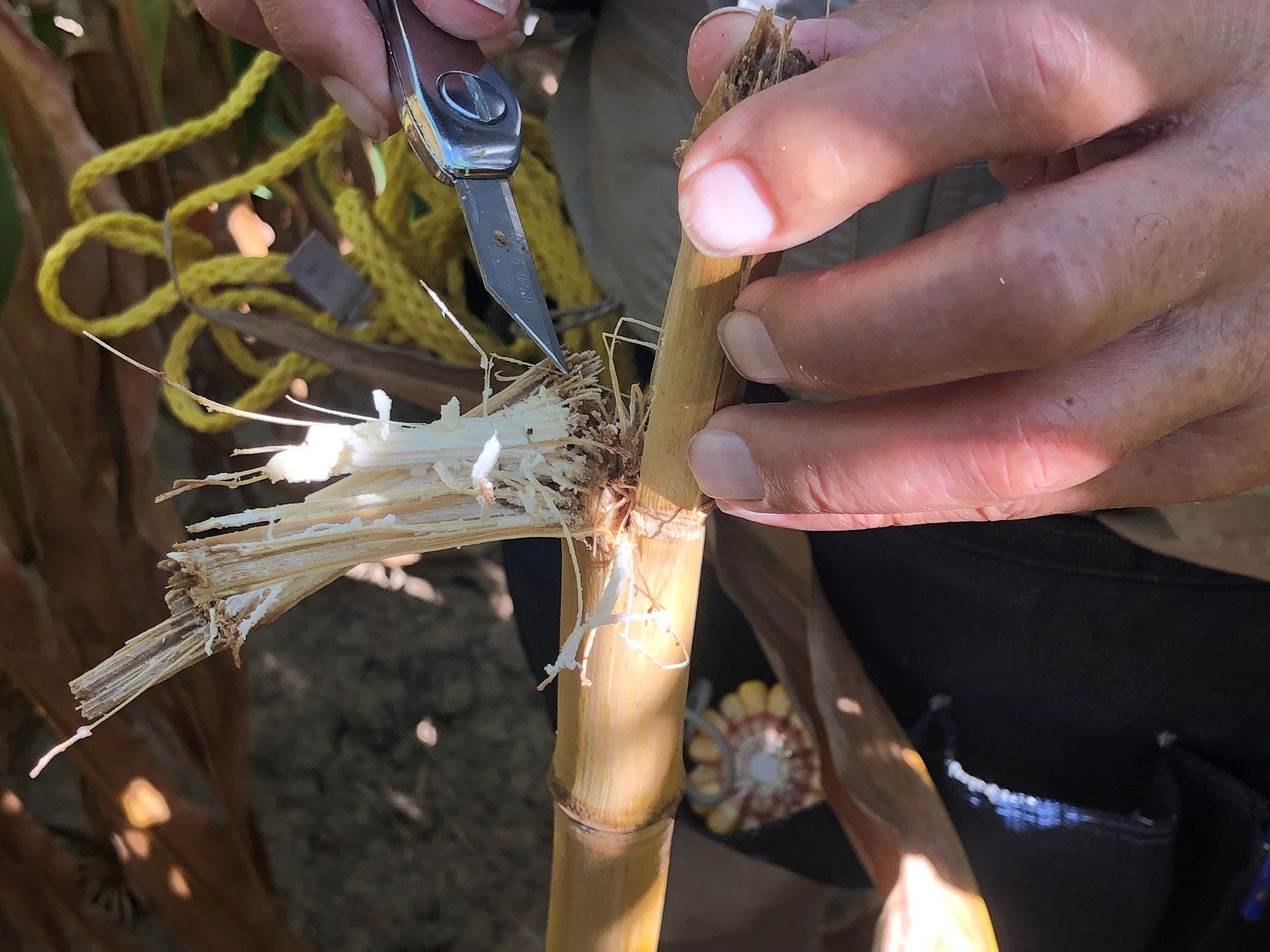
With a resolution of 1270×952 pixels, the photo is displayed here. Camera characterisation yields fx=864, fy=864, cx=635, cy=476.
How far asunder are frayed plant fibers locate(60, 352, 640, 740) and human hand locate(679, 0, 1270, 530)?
57 millimetres

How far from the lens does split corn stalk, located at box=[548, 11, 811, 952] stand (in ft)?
1.06

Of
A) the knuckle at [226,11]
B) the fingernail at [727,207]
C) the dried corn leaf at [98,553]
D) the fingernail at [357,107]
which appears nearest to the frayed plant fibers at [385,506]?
the fingernail at [727,207]

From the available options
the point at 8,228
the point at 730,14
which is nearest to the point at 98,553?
the point at 8,228

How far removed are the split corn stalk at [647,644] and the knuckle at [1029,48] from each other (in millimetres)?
61

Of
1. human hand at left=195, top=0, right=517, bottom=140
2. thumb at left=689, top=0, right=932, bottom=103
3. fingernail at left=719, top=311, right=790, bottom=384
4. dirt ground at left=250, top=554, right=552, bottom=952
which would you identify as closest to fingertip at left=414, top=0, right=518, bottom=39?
human hand at left=195, top=0, right=517, bottom=140

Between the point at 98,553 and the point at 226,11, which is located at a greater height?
the point at 226,11

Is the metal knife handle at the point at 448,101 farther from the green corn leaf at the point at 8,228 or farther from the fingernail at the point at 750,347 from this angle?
the green corn leaf at the point at 8,228

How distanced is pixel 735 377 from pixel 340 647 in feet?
3.77

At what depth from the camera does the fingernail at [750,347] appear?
12.5 inches

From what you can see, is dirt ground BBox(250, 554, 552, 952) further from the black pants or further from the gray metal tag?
the gray metal tag

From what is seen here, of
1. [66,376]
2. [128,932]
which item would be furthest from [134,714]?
[66,376]

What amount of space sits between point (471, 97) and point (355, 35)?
8 centimetres

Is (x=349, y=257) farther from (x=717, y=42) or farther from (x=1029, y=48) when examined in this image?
(x=1029, y=48)

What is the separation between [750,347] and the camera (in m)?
0.32
